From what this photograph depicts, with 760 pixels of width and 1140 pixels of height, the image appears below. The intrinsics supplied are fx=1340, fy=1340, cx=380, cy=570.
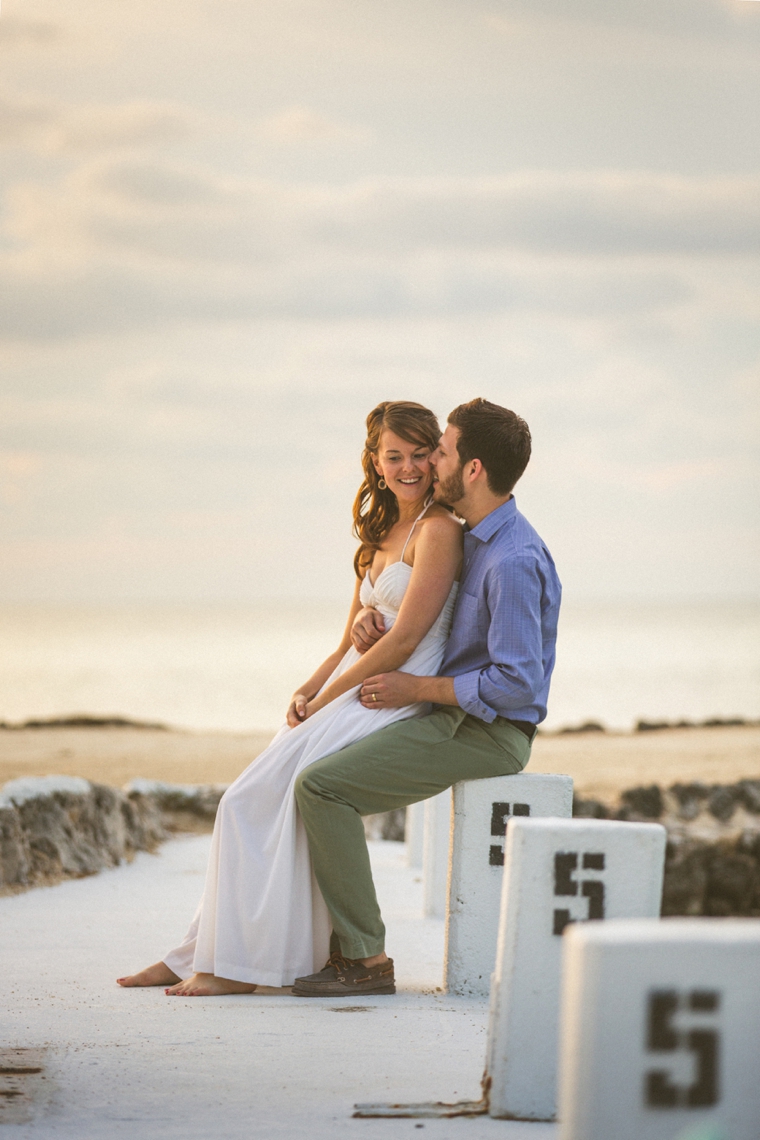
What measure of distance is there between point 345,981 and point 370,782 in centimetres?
61

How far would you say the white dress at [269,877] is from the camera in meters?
4.17

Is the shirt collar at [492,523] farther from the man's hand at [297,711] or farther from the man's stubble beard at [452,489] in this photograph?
the man's hand at [297,711]

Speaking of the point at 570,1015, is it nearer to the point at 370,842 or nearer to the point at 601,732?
the point at 370,842

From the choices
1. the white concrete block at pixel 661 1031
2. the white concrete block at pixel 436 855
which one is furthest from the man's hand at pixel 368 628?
the white concrete block at pixel 661 1031

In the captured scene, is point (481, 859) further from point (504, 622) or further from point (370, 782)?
point (504, 622)

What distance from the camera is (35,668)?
195 feet

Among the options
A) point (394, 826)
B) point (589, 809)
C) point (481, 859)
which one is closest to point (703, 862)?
point (589, 809)

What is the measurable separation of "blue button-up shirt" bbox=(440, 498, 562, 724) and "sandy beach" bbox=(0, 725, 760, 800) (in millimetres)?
11513

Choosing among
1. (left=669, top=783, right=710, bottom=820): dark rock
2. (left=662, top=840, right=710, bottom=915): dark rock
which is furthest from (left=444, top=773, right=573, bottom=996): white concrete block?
(left=669, top=783, right=710, bottom=820): dark rock

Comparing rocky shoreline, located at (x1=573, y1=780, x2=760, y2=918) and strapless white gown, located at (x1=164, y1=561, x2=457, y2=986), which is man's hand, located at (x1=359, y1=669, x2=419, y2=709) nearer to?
strapless white gown, located at (x1=164, y1=561, x2=457, y2=986)

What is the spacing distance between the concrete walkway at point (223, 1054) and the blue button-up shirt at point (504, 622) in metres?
0.95

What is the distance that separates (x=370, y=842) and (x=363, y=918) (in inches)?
226

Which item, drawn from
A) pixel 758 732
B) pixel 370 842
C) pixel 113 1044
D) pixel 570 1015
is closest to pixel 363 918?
pixel 113 1044

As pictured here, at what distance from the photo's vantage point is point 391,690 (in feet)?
14.0
